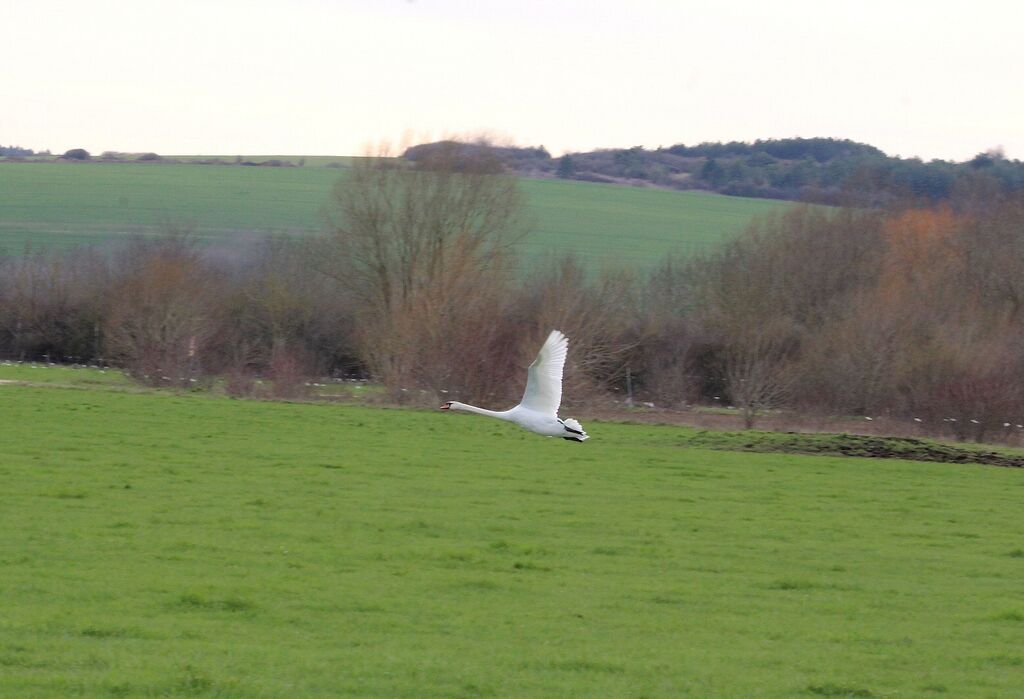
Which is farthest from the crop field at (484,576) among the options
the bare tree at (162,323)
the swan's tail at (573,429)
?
the bare tree at (162,323)

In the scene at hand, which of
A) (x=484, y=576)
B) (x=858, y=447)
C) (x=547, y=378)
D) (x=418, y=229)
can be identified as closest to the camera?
(x=484, y=576)

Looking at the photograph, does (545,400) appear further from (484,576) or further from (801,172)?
(801,172)

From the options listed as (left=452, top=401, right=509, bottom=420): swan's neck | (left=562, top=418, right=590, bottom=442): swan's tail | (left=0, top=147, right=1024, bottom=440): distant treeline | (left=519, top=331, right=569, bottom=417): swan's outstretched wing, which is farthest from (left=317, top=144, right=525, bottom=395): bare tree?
(left=562, top=418, right=590, bottom=442): swan's tail

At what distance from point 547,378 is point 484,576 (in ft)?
13.8

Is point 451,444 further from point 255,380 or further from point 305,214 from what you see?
point 305,214

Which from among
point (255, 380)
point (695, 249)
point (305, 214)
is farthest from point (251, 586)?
point (305, 214)

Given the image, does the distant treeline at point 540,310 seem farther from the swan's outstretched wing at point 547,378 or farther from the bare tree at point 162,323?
the swan's outstretched wing at point 547,378

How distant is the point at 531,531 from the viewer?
56.1 ft

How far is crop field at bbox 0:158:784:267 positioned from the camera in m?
91.9

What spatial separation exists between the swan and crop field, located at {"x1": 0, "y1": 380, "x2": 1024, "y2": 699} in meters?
1.29

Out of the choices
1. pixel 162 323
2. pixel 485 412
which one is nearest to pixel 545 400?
pixel 485 412

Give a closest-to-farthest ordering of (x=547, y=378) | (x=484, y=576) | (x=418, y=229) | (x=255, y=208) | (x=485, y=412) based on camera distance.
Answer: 1. (x=484, y=576)
2. (x=547, y=378)
3. (x=485, y=412)
4. (x=418, y=229)
5. (x=255, y=208)

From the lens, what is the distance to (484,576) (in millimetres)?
13609

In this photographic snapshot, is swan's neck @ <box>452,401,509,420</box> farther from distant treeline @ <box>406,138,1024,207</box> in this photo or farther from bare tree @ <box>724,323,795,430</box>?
distant treeline @ <box>406,138,1024,207</box>
